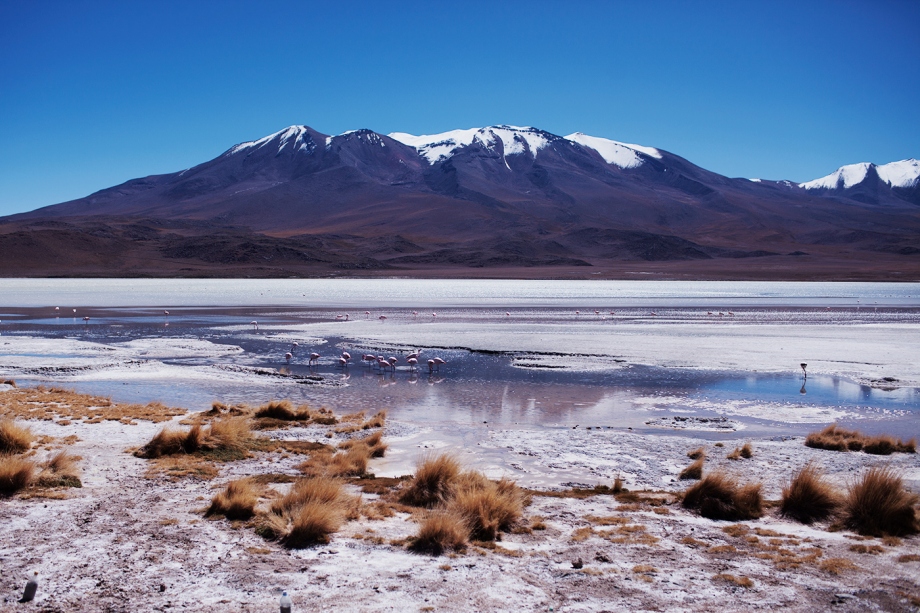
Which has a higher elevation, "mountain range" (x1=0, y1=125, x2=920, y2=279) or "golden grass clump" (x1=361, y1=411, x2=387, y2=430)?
"mountain range" (x1=0, y1=125, x2=920, y2=279)

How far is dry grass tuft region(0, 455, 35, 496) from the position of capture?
7.57 meters

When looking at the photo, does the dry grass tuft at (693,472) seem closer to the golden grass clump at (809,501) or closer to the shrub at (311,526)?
the golden grass clump at (809,501)

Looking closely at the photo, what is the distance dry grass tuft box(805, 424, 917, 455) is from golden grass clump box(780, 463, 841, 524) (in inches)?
136

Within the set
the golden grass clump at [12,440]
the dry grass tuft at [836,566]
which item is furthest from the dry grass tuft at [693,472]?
the golden grass clump at [12,440]

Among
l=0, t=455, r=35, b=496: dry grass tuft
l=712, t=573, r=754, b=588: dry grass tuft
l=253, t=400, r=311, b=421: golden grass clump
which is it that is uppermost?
l=0, t=455, r=35, b=496: dry grass tuft

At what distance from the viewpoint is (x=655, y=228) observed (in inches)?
6973

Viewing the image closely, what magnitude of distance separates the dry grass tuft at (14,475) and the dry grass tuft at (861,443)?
10.6 m

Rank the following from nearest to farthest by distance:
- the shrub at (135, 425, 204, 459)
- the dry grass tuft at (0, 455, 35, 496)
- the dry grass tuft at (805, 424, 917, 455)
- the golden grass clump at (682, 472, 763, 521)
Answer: the dry grass tuft at (0, 455, 35, 496), the golden grass clump at (682, 472, 763, 521), the shrub at (135, 425, 204, 459), the dry grass tuft at (805, 424, 917, 455)

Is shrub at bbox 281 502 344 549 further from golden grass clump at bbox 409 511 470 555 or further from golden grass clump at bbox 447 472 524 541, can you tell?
golden grass clump at bbox 447 472 524 541

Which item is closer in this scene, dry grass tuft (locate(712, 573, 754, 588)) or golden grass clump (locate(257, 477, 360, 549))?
dry grass tuft (locate(712, 573, 754, 588))

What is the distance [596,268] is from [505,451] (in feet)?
349

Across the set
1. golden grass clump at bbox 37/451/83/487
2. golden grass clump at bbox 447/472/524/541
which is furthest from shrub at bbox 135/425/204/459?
golden grass clump at bbox 447/472/524/541

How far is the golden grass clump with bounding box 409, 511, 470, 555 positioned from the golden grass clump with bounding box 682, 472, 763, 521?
2831 mm

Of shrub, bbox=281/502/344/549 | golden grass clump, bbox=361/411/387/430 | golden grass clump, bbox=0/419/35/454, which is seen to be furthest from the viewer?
golden grass clump, bbox=361/411/387/430
